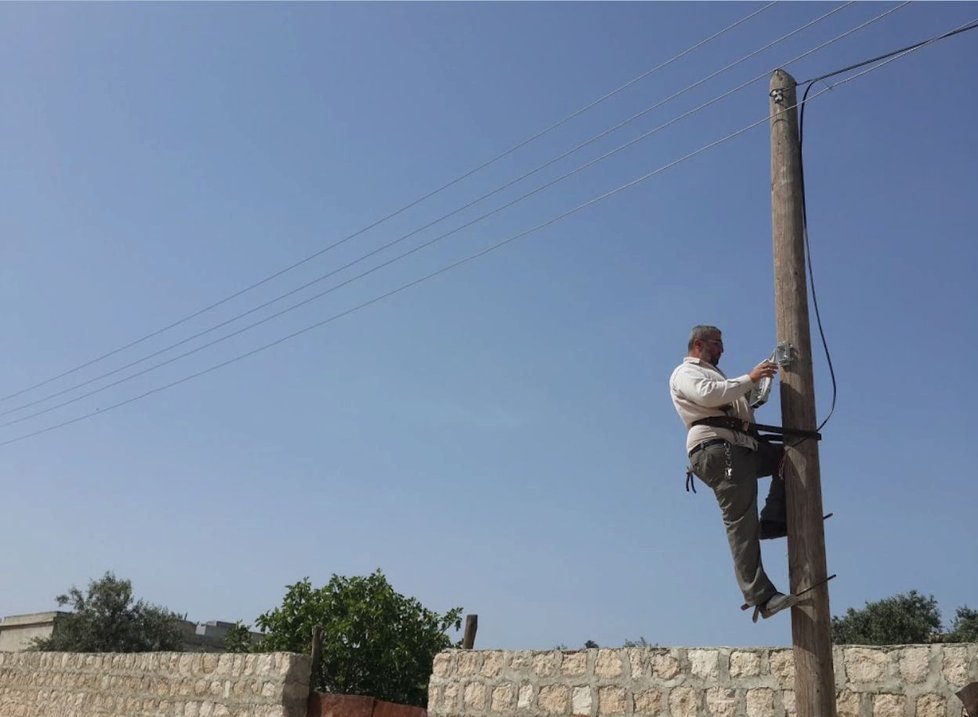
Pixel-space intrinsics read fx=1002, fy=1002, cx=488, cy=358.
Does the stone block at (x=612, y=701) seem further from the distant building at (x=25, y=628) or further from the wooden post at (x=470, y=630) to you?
the distant building at (x=25, y=628)

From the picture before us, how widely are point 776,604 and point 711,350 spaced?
53.0 inches

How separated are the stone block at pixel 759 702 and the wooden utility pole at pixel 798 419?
3.86 ft

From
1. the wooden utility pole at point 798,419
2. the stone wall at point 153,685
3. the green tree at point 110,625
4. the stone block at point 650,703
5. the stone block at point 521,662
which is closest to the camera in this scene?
the wooden utility pole at point 798,419

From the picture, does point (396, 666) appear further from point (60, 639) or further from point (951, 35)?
point (60, 639)

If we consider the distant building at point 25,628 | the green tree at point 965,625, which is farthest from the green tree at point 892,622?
the distant building at point 25,628

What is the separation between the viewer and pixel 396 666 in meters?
13.2

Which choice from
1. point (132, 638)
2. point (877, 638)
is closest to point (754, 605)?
point (877, 638)

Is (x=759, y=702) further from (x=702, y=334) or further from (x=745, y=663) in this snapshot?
(x=702, y=334)

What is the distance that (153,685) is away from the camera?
33.8 ft

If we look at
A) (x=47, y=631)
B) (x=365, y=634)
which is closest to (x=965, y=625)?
(x=365, y=634)

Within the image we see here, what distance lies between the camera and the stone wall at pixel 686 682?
16.4 ft

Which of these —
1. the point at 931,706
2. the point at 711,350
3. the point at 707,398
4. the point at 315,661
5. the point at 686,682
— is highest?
the point at 711,350

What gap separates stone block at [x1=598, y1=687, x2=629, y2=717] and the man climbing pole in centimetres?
184

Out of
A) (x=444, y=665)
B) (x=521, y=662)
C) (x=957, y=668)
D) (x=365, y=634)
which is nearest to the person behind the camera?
(x=957, y=668)
